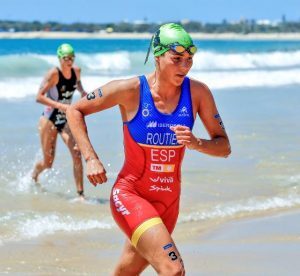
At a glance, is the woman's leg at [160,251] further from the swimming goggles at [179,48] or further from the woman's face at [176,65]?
the swimming goggles at [179,48]

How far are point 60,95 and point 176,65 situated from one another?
4813 millimetres

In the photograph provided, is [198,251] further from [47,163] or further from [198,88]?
[47,163]

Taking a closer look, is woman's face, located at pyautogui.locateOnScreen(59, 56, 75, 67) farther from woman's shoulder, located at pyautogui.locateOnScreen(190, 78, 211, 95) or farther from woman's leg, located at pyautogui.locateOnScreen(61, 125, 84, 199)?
woman's shoulder, located at pyautogui.locateOnScreen(190, 78, 211, 95)

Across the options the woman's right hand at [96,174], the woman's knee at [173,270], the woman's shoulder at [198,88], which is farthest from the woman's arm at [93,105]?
the woman's knee at [173,270]

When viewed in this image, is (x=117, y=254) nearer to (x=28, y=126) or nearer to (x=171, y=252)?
(x=171, y=252)

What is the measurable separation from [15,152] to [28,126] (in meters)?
2.44

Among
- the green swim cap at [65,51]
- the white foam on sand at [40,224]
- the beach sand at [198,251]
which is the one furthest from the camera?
the green swim cap at [65,51]

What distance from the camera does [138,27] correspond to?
388 feet

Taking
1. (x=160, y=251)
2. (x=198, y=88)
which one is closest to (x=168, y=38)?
(x=198, y=88)

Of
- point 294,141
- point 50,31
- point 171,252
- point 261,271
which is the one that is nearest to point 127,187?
point 171,252

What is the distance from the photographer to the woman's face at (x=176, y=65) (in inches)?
169

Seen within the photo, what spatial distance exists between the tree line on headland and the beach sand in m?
73.5

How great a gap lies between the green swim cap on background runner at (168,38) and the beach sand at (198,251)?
1.98m

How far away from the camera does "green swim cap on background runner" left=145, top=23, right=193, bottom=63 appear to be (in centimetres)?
432
